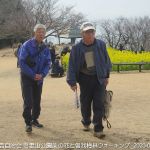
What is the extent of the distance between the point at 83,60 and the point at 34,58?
89cm

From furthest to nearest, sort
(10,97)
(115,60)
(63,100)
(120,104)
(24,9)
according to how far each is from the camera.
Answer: (24,9) → (115,60) → (10,97) → (63,100) → (120,104)

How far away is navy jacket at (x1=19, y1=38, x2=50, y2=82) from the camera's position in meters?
7.49

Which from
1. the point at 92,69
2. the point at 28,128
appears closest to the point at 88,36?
the point at 92,69

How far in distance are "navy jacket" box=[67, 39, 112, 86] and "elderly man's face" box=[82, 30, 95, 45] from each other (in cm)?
11

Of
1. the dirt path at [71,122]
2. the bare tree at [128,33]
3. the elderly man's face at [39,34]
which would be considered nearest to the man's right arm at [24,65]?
the elderly man's face at [39,34]

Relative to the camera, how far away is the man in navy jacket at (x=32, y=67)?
749cm

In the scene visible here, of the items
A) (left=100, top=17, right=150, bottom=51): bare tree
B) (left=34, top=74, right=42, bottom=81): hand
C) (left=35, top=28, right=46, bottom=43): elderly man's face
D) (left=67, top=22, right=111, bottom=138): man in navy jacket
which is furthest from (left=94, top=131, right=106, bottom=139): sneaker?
(left=100, top=17, right=150, bottom=51): bare tree

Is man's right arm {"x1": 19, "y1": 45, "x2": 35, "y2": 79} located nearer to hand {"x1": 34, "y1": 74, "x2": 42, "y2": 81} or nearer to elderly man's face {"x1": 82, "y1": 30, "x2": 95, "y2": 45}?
hand {"x1": 34, "y1": 74, "x2": 42, "y2": 81}

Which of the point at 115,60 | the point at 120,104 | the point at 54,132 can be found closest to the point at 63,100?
the point at 120,104

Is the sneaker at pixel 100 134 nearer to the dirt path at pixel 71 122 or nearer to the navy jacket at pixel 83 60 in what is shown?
the dirt path at pixel 71 122

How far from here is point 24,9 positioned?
4500 cm

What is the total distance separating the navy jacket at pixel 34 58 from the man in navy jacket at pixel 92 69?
0.62 m

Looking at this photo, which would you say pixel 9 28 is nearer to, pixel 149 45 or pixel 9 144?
pixel 149 45

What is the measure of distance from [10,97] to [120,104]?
371 cm
